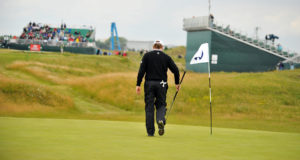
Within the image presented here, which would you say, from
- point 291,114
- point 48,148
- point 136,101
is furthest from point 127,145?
point 136,101

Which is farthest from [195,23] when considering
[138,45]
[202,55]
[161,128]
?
[161,128]

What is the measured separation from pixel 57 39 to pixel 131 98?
50886mm

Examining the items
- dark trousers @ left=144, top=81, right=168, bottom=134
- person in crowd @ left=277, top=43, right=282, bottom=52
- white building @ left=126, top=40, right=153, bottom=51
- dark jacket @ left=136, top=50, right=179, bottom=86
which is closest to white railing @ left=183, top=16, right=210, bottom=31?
person in crowd @ left=277, top=43, right=282, bottom=52

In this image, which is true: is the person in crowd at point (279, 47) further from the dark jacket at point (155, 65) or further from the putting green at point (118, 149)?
the putting green at point (118, 149)

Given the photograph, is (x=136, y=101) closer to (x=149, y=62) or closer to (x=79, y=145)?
(x=149, y=62)

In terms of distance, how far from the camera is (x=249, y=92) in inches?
1502

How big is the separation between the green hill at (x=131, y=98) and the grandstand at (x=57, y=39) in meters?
26.4

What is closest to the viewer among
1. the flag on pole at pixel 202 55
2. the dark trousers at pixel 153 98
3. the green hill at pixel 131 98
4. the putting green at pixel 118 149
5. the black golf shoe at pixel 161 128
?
the putting green at pixel 118 149

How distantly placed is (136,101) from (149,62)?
25.0m

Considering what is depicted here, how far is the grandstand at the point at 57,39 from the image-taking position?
79812 millimetres

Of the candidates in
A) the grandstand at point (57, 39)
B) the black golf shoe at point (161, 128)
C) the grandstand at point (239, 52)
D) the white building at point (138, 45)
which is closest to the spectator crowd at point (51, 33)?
the grandstand at point (57, 39)

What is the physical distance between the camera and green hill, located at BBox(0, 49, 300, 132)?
2667cm

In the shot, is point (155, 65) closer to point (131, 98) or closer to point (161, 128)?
point (161, 128)

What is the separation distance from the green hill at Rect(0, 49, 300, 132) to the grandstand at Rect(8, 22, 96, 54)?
1038 inches
